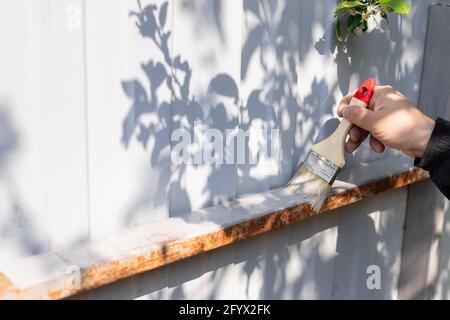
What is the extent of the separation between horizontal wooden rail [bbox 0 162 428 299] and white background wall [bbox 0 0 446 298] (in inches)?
2.1

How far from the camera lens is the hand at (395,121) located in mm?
2018

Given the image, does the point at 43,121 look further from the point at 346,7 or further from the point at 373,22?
the point at 373,22

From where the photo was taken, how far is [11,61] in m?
1.49

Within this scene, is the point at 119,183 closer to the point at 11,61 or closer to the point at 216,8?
the point at 11,61

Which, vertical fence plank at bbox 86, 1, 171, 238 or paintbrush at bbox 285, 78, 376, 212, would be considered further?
paintbrush at bbox 285, 78, 376, 212

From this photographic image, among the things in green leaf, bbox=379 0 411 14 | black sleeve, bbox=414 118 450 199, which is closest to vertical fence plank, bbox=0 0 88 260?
black sleeve, bbox=414 118 450 199

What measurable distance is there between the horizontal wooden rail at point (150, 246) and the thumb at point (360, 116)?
0.40 m

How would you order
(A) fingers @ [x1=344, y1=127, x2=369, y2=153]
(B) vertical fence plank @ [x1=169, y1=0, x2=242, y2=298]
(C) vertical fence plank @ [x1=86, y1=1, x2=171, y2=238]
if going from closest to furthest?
(C) vertical fence plank @ [x1=86, y1=1, x2=171, y2=238], (B) vertical fence plank @ [x1=169, y1=0, x2=242, y2=298], (A) fingers @ [x1=344, y1=127, x2=369, y2=153]

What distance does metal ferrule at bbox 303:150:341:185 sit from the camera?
2197 mm

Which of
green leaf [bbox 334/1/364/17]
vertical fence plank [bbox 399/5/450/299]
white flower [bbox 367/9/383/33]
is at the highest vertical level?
green leaf [bbox 334/1/364/17]

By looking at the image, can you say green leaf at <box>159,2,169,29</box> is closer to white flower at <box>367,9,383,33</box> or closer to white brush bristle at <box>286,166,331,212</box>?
white brush bristle at <box>286,166,331,212</box>

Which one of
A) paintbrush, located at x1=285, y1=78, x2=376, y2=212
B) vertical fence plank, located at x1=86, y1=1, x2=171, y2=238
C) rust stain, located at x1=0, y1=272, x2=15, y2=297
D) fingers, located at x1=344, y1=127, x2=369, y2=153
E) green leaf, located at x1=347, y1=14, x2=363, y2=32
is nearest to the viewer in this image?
rust stain, located at x1=0, y1=272, x2=15, y2=297
